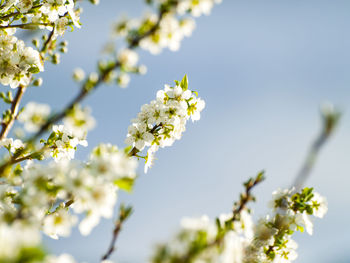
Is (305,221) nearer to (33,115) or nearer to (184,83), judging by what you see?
(184,83)

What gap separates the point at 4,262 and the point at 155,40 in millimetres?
1683

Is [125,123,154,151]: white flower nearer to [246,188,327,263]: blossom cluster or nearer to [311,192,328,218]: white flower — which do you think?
[246,188,327,263]: blossom cluster

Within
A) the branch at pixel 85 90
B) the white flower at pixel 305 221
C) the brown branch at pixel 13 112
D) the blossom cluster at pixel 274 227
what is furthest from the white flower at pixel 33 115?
the white flower at pixel 305 221

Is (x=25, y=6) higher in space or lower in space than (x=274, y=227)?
higher

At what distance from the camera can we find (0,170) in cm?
233

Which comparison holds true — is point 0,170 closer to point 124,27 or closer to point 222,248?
point 124,27

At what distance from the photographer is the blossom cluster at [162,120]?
12.9ft

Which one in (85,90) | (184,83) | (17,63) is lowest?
(85,90)

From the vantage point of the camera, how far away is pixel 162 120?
3.91 metres

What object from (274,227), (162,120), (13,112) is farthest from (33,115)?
(274,227)

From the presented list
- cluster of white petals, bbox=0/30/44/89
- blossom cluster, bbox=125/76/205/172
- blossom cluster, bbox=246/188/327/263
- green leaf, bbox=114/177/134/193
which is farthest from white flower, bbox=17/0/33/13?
blossom cluster, bbox=246/188/327/263

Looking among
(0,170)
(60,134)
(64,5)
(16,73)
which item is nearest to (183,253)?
(0,170)

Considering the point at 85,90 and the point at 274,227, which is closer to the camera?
the point at 85,90

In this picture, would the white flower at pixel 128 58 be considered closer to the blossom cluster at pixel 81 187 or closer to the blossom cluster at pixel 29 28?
the blossom cluster at pixel 81 187
